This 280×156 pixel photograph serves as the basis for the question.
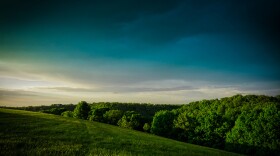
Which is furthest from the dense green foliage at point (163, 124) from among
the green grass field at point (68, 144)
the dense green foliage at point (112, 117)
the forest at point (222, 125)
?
the green grass field at point (68, 144)

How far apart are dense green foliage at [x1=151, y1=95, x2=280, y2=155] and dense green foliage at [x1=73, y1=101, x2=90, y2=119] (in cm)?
3909

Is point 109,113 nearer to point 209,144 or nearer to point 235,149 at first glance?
point 209,144

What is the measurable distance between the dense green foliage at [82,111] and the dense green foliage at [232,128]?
39.1 metres

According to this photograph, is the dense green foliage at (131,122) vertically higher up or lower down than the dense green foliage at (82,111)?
lower down

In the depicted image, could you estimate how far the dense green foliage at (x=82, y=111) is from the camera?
112 metres

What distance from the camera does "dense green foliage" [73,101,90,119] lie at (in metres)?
112

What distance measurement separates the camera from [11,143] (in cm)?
1734

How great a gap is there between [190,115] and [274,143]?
1424 inches

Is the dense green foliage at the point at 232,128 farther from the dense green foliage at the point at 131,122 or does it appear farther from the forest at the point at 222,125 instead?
the dense green foliage at the point at 131,122

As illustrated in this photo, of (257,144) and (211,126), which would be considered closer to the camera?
(257,144)

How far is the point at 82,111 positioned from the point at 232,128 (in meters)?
73.9

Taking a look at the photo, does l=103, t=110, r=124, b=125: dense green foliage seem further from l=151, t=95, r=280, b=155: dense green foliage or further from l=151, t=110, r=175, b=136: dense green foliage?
l=151, t=95, r=280, b=155: dense green foliage

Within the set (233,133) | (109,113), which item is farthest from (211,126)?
(109,113)

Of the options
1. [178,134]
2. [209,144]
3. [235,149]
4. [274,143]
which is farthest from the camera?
[178,134]
